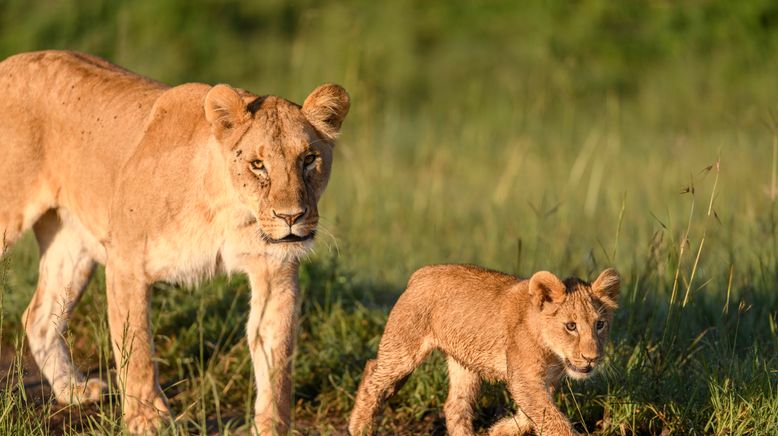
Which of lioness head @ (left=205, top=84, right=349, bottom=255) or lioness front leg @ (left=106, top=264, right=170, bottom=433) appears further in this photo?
lioness front leg @ (left=106, top=264, right=170, bottom=433)

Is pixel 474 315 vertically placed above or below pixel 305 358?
above

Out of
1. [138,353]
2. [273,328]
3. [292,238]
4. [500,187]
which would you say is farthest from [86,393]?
[500,187]

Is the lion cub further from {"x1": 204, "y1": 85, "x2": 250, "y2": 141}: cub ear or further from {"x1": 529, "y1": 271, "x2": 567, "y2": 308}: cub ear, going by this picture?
{"x1": 204, "y1": 85, "x2": 250, "y2": 141}: cub ear

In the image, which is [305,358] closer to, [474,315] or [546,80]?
[474,315]

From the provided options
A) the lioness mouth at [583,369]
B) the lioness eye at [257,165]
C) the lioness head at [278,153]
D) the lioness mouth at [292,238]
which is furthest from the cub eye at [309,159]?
the lioness mouth at [583,369]

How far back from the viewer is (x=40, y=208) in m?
5.37

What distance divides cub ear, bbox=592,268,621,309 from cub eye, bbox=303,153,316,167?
1.10 m

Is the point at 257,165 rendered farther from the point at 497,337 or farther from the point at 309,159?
the point at 497,337

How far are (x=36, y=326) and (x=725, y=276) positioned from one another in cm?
336

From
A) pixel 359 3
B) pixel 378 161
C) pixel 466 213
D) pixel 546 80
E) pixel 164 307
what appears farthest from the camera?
pixel 359 3

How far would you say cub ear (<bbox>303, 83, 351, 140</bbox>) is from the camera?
4551 millimetres

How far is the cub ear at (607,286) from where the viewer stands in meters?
4.12

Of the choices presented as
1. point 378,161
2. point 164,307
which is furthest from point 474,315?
point 378,161

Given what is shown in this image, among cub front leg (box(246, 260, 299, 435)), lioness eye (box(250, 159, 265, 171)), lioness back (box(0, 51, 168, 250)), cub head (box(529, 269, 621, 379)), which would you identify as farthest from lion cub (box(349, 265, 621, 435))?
lioness back (box(0, 51, 168, 250))
